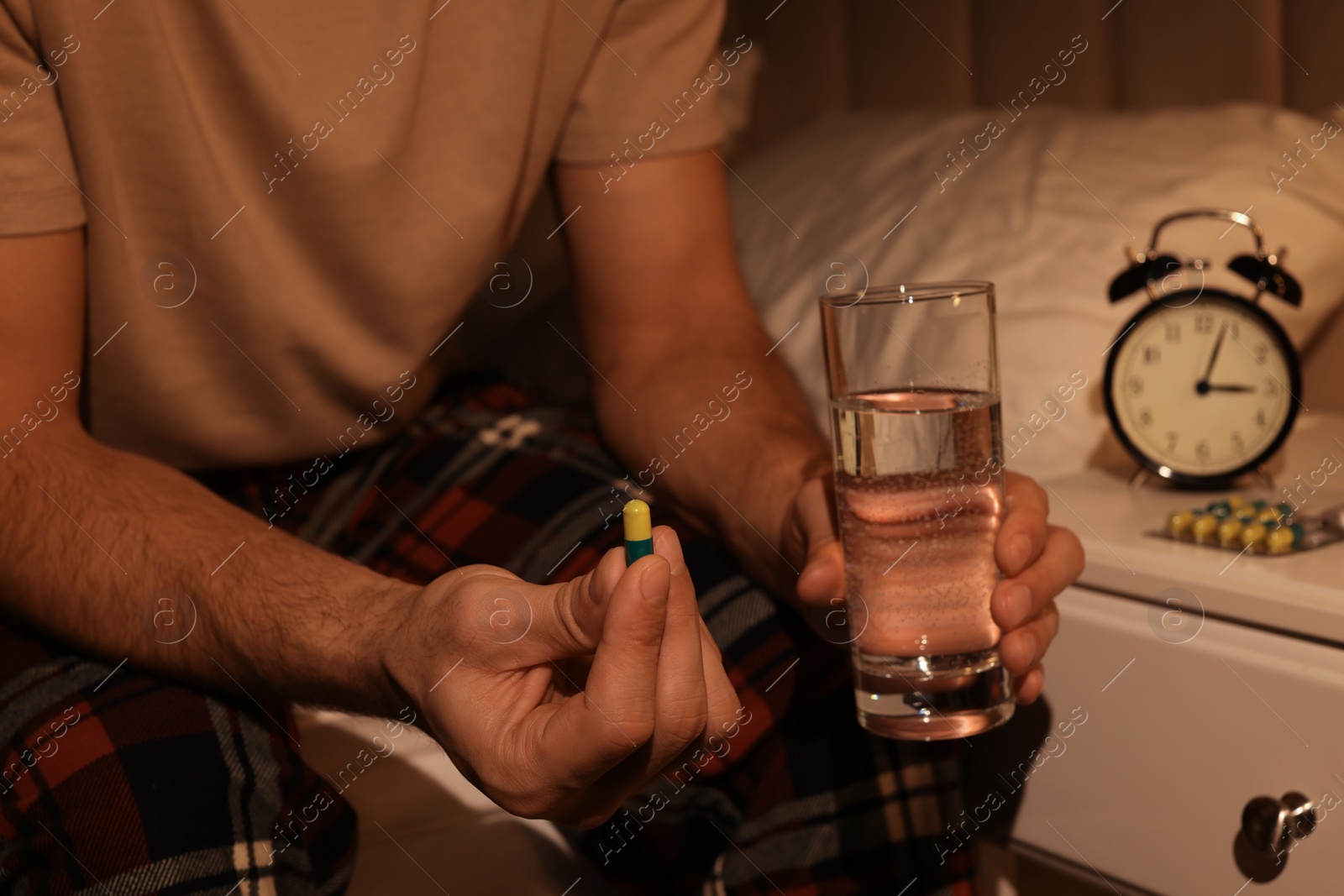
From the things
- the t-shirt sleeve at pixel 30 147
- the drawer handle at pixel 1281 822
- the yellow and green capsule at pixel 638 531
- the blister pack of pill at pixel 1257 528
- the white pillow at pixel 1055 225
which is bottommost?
the drawer handle at pixel 1281 822

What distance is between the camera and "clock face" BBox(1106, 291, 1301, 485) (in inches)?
36.9

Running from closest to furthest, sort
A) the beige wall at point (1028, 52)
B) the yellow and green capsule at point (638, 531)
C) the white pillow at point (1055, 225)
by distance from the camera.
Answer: the yellow and green capsule at point (638, 531) < the white pillow at point (1055, 225) < the beige wall at point (1028, 52)

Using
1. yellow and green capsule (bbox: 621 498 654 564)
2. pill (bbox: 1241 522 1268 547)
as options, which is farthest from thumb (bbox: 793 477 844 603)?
pill (bbox: 1241 522 1268 547)

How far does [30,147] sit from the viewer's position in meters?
0.82

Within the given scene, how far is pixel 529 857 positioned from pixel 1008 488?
0.43 meters

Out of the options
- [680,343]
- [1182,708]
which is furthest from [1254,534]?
[680,343]

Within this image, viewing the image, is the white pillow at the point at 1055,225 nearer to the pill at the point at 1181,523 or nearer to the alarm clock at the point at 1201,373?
the alarm clock at the point at 1201,373

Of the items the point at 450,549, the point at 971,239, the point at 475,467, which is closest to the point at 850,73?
the point at 971,239

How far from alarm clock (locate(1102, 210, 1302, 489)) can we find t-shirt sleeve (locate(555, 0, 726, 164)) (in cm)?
45

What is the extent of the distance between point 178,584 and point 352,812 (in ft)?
0.61

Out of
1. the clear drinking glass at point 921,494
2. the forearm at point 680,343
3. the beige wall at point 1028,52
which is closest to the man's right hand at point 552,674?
the clear drinking glass at point 921,494

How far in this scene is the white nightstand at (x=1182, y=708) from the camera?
75cm

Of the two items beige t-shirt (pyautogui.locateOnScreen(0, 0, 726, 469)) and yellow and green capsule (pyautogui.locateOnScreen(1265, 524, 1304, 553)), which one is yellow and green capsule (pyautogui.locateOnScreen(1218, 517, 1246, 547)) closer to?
yellow and green capsule (pyautogui.locateOnScreen(1265, 524, 1304, 553))

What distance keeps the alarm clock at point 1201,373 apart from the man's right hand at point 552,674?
0.55 metres
